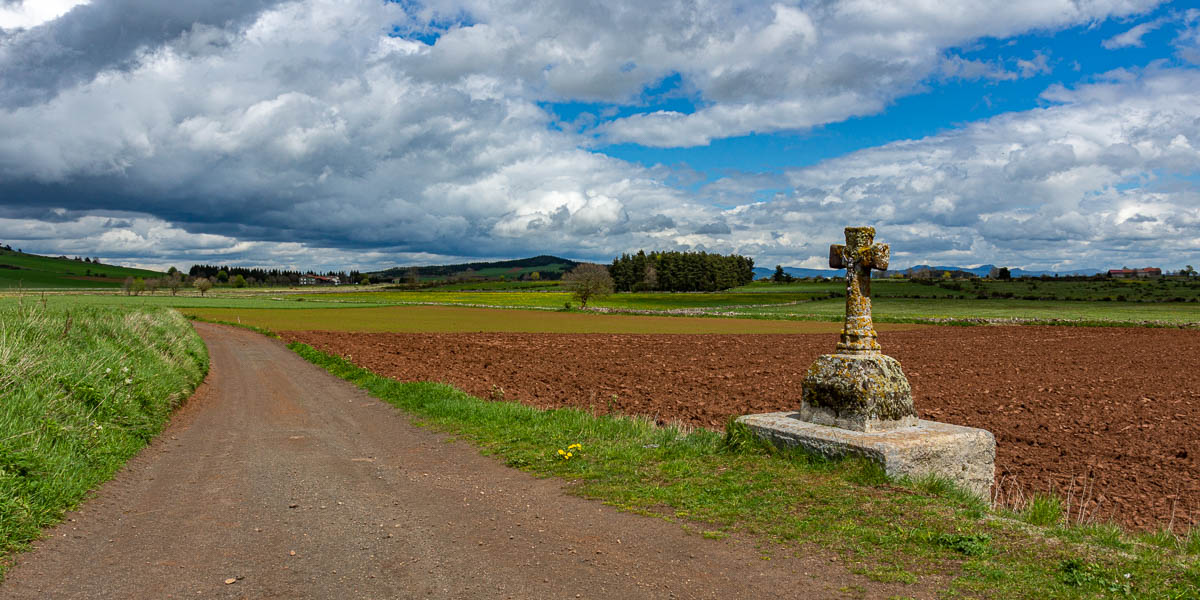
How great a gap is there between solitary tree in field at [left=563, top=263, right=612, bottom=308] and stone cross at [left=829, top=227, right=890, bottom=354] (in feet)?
282

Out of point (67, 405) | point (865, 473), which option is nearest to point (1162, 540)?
point (865, 473)

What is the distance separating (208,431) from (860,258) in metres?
11.9

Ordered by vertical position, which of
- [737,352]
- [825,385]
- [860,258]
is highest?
[860,258]

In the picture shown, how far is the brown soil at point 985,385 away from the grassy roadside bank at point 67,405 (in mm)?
7523

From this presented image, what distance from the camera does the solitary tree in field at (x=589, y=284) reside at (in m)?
97.1

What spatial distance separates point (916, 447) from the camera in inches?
312

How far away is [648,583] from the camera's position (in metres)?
→ 5.41

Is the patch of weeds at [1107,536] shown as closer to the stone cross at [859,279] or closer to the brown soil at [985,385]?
the brown soil at [985,385]

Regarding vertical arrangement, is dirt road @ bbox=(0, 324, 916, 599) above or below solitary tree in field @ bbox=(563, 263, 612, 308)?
below

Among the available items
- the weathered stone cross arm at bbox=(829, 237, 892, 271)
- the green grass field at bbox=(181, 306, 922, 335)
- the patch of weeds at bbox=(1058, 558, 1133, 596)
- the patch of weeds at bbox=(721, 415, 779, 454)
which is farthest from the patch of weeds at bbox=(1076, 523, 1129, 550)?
the green grass field at bbox=(181, 306, 922, 335)

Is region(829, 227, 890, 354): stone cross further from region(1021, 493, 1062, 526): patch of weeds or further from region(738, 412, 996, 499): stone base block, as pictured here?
region(1021, 493, 1062, 526): patch of weeds

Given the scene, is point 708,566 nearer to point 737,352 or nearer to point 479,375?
point 479,375

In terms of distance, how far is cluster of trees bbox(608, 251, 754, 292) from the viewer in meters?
144

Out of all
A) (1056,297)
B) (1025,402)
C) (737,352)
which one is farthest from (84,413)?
(1056,297)
